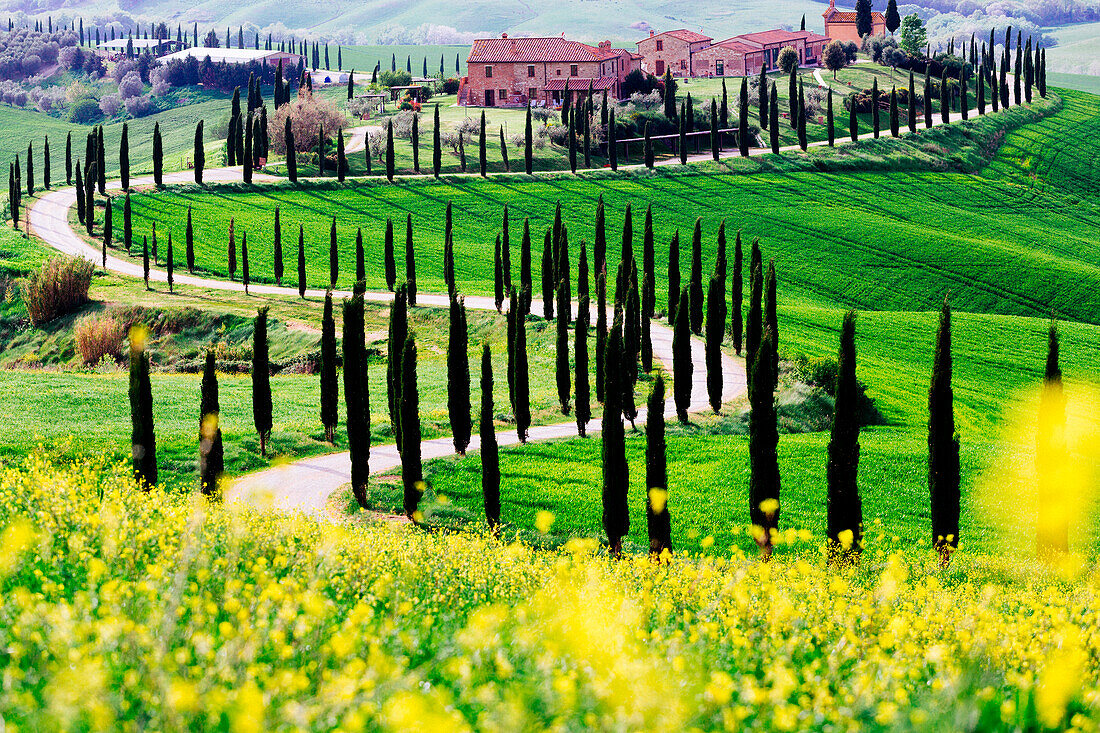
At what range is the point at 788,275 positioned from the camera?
8156cm

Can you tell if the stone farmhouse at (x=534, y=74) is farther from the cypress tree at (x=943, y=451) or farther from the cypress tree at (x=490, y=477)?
the cypress tree at (x=943, y=451)

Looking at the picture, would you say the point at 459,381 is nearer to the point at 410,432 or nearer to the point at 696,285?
the point at 410,432

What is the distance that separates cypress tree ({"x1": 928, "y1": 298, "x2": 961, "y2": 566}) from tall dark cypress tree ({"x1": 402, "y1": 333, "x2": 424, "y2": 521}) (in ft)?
54.0

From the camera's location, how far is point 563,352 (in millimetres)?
46062

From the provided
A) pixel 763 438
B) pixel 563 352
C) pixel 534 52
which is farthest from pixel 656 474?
pixel 534 52

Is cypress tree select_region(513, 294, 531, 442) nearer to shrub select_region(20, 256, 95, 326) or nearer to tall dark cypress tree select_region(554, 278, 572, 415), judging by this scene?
tall dark cypress tree select_region(554, 278, 572, 415)

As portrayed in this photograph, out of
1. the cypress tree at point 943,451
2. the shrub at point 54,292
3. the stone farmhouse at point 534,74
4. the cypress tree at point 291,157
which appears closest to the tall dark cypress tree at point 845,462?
the cypress tree at point 943,451

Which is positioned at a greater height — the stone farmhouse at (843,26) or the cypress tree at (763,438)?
the stone farmhouse at (843,26)

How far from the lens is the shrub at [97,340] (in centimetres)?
6088

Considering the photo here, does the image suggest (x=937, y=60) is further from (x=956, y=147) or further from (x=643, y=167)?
(x=643, y=167)

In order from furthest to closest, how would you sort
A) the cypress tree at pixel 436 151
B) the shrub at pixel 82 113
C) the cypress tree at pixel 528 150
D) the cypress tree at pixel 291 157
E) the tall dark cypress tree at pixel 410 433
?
the shrub at pixel 82 113, the cypress tree at pixel 528 150, the cypress tree at pixel 436 151, the cypress tree at pixel 291 157, the tall dark cypress tree at pixel 410 433

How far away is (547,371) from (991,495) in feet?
83.5

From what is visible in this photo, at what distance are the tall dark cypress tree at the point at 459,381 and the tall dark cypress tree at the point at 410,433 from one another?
4.36 metres

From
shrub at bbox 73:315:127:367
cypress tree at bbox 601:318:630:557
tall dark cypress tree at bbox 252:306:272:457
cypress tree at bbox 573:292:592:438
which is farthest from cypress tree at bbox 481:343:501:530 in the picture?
shrub at bbox 73:315:127:367
